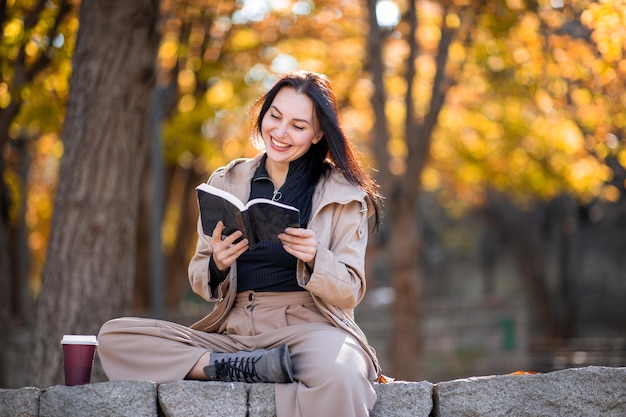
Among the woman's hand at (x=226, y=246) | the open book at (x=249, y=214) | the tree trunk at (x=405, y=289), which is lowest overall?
the tree trunk at (x=405, y=289)

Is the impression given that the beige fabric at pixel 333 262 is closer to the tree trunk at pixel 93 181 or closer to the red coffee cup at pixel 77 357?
the red coffee cup at pixel 77 357

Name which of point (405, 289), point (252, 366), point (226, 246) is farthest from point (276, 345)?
point (405, 289)

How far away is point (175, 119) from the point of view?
1317 cm

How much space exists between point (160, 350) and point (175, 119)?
9145 mm

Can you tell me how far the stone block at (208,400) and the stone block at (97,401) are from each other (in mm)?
122

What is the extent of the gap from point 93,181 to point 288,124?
265 cm

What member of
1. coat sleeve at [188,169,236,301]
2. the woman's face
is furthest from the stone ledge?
the woman's face

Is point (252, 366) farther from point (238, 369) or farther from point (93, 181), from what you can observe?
point (93, 181)

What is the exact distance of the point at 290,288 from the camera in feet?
14.6

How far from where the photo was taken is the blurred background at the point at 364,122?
707cm

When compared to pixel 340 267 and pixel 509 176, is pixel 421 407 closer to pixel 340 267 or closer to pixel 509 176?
pixel 340 267

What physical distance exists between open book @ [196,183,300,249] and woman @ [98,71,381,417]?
54mm

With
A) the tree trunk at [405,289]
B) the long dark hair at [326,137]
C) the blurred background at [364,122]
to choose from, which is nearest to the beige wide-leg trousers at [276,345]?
the long dark hair at [326,137]

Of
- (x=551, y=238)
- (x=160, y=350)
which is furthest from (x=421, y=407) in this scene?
(x=551, y=238)
